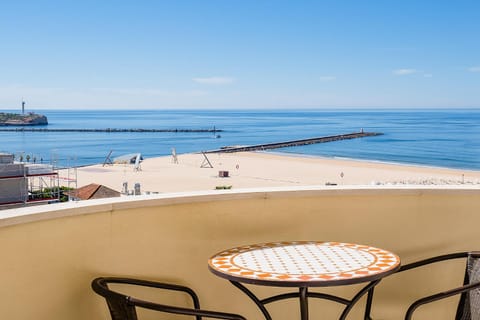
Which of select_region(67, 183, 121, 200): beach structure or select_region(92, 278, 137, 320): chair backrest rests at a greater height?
select_region(92, 278, 137, 320): chair backrest

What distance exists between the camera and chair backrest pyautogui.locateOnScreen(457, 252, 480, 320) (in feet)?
6.85

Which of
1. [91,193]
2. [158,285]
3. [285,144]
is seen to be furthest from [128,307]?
[285,144]

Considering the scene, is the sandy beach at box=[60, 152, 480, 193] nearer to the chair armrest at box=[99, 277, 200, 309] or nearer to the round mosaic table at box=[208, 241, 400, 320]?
the chair armrest at box=[99, 277, 200, 309]

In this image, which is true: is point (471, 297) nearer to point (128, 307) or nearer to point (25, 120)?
point (128, 307)

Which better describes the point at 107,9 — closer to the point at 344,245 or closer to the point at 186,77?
the point at 186,77

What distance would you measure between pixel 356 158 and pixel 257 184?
1623cm

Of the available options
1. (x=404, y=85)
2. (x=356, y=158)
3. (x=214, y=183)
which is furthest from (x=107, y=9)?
(x=404, y=85)

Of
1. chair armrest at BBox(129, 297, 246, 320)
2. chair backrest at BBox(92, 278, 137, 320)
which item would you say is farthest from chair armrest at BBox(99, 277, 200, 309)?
chair armrest at BBox(129, 297, 246, 320)

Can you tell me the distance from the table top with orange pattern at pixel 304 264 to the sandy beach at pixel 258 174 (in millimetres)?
20980

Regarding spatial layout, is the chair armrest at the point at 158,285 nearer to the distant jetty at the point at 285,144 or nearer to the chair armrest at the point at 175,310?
the chair armrest at the point at 175,310

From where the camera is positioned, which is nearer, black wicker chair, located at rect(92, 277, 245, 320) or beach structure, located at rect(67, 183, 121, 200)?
black wicker chair, located at rect(92, 277, 245, 320)

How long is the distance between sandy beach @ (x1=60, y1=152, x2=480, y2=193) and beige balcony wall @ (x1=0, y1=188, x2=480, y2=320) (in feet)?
67.6

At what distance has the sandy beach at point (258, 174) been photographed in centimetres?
2508

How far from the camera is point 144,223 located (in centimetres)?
216
